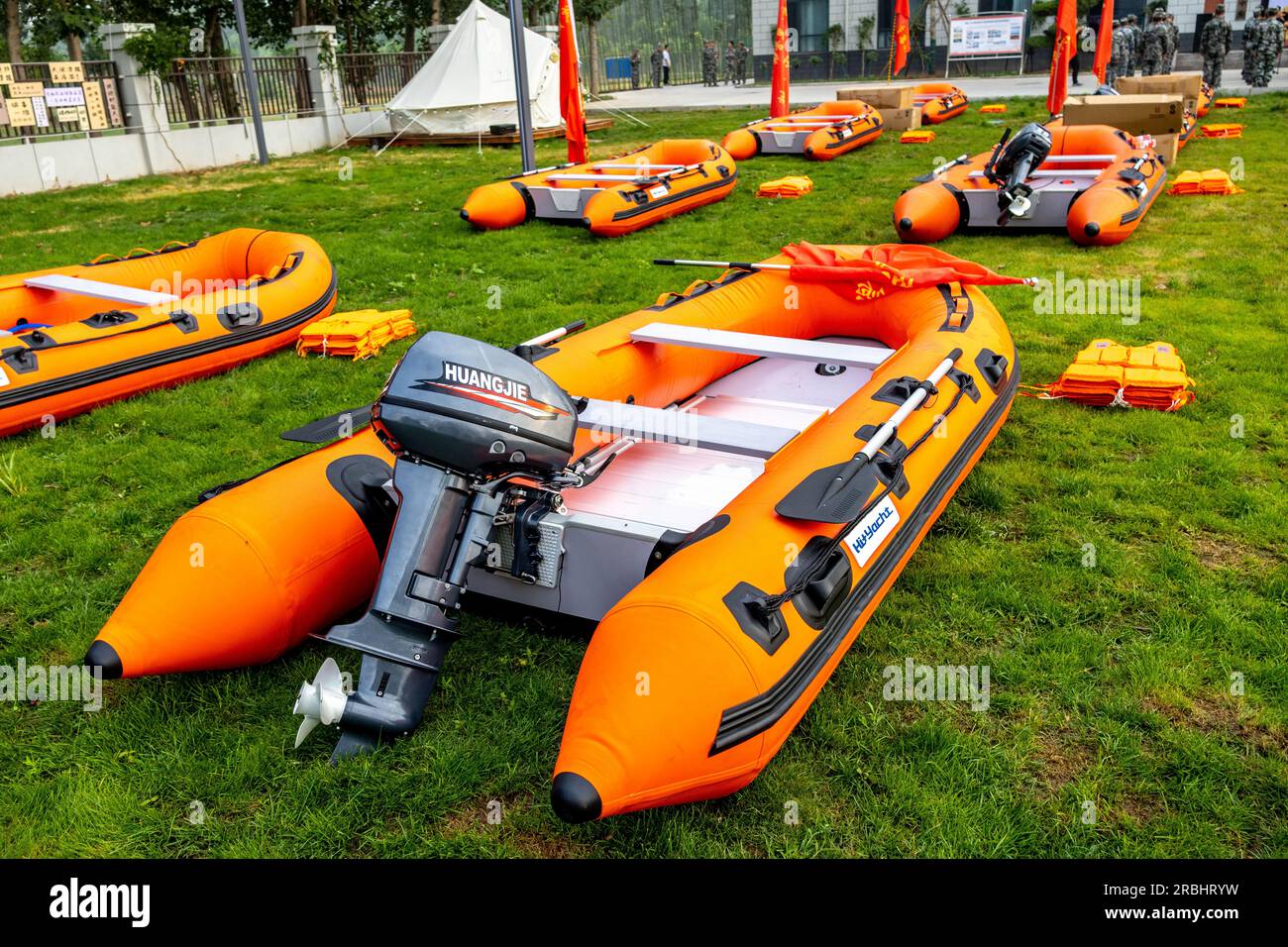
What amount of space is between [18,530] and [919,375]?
343cm

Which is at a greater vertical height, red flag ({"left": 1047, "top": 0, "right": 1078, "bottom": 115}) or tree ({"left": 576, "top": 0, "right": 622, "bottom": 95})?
tree ({"left": 576, "top": 0, "right": 622, "bottom": 95})

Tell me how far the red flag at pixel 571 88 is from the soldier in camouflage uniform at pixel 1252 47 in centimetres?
1240

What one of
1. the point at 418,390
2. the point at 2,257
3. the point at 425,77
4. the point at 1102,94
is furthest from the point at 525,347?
the point at 425,77

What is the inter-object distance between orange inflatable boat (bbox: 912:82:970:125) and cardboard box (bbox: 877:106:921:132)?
582 millimetres

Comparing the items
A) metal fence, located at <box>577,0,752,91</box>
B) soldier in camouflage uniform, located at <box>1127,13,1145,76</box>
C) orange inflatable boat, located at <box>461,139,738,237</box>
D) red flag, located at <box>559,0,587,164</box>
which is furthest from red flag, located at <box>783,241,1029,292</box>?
metal fence, located at <box>577,0,752,91</box>

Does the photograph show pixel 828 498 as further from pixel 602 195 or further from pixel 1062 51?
pixel 1062 51

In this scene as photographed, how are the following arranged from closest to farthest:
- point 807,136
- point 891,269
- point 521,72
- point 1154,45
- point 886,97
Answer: point 891,269
point 521,72
point 807,136
point 886,97
point 1154,45

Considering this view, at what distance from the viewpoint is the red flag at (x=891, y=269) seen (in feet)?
14.1

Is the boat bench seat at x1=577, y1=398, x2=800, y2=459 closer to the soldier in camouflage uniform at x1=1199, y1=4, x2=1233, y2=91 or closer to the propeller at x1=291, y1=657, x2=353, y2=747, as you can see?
the propeller at x1=291, y1=657, x2=353, y2=747

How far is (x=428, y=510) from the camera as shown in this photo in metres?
2.38

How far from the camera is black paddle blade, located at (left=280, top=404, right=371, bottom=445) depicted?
9.53 feet

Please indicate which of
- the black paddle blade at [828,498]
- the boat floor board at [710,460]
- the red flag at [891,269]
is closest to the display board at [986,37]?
the red flag at [891,269]

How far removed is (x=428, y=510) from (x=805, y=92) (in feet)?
72.9

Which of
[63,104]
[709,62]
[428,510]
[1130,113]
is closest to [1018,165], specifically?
[1130,113]
